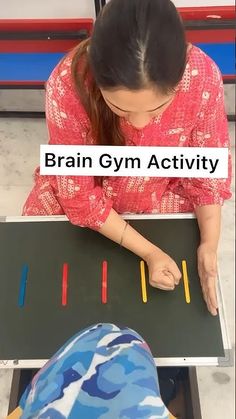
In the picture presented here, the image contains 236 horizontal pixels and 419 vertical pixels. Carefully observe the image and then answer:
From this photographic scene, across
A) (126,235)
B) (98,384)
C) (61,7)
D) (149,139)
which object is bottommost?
(98,384)

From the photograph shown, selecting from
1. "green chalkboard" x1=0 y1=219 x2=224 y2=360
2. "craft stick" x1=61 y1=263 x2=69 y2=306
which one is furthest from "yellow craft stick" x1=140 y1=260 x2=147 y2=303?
"craft stick" x1=61 y1=263 x2=69 y2=306

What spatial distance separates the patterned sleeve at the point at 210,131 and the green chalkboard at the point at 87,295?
0.06 meters

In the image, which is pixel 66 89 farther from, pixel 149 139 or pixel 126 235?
pixel 126 235

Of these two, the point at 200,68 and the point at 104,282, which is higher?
the point at 200,68

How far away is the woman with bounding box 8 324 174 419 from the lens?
16.2 inches

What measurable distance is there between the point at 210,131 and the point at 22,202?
0.29 m

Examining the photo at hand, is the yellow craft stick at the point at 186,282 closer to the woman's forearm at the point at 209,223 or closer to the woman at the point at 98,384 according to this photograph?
the woman's forearm at the point at 209,223

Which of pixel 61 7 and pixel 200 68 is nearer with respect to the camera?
pixel 200 68

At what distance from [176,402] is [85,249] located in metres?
0.27

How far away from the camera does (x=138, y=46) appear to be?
1.43 feet

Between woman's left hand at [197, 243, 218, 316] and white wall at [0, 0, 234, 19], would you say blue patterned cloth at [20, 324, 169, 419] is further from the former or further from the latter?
white wall at [0, 0, 234, 19]

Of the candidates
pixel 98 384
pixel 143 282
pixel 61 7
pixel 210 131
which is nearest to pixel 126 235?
pixel 143 282

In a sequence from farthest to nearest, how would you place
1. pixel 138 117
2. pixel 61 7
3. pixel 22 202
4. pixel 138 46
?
pixel 61 7 → pixel 22 202 → pixel 138 117 → pixel 138 46

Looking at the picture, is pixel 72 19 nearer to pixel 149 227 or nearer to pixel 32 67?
pixel 32 67
